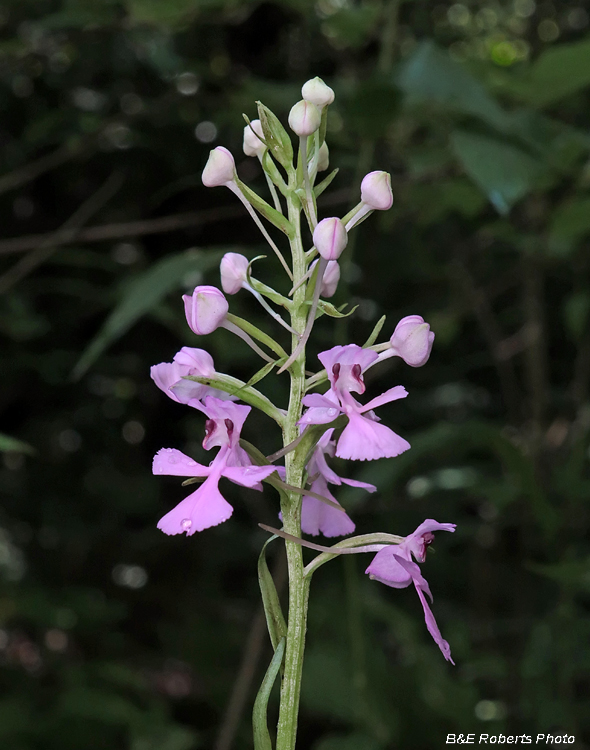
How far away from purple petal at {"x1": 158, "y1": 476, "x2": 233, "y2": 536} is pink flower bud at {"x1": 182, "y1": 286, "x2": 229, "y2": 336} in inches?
7.0

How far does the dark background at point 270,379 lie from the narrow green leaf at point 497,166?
0.04 feet

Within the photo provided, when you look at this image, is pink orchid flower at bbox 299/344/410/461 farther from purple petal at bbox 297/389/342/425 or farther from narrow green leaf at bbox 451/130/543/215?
narrow green leaf at bbox 451/130/543/215

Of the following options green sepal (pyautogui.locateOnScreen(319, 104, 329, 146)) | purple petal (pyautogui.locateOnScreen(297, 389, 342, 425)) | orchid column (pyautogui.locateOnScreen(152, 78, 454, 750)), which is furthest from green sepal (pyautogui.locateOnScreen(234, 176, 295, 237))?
purple petal (pyautogui.locateOnScreen(297, 389, 342, 425))

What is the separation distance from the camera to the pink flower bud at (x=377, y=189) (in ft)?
2.83

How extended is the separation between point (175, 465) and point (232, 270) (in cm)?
25

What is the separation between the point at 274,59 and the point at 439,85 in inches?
59.5

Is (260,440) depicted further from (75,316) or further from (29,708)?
(29,708)

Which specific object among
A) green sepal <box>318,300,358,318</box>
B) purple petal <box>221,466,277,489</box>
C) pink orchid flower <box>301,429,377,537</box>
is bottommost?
pink orchid flower <box>301,429,377,537</box>

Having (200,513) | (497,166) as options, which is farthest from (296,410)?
(497,166)

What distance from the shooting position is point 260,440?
2.26 m

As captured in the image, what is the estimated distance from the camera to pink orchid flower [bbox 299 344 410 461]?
774 millimetres

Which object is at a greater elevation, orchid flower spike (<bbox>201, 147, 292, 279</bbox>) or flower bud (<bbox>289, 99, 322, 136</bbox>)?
flower bud (<bbox>289, 99, 322, 136</bbox>)

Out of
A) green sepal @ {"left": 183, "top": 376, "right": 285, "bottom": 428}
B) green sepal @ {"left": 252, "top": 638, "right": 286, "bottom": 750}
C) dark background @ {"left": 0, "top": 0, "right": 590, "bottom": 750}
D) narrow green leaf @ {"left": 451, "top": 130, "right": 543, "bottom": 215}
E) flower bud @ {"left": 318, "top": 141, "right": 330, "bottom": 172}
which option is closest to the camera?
green sepal @ {"left": 252, "top": 638, "right": 286, "bottom": 750}

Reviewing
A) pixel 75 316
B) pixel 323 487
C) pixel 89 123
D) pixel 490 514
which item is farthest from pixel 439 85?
pixel 490 514
